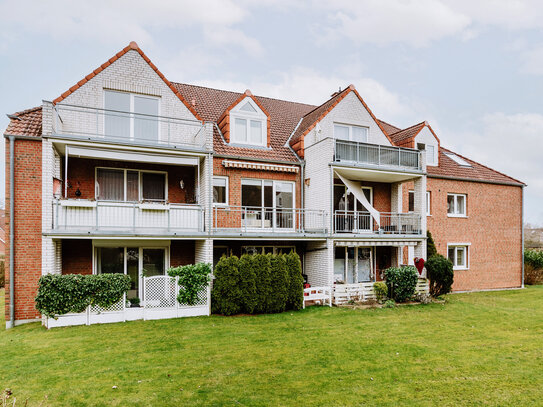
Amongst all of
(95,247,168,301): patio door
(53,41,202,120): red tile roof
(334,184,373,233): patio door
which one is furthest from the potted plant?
(334,184,373,233): patio door

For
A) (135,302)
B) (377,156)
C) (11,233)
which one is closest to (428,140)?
(377,156)

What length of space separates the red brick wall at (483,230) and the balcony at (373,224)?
73.7 inches

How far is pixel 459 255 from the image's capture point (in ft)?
66.1

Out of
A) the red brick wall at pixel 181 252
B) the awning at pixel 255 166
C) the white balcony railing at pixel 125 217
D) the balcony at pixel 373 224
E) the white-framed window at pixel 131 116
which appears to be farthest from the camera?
the balcony at pixel 373 224

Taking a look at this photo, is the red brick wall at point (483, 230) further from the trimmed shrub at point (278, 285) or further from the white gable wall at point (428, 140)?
the trimmed shrub at point (278, 285)

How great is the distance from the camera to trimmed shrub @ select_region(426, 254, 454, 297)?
15938 mm

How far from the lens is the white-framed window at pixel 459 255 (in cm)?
1983

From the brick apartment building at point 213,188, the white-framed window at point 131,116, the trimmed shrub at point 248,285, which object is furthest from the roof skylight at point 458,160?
the white-framed window at point 131,116

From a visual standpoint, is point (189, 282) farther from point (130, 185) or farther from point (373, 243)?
point (373, 243)

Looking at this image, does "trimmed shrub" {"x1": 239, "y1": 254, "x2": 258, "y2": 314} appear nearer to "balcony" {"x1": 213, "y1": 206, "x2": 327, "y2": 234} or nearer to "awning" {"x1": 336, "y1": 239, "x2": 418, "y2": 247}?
"balcony" {"x1": 213, "y1": 206, "x2": 327, "y2": 234}

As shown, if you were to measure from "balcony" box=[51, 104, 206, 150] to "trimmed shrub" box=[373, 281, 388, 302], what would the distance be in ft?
29.6

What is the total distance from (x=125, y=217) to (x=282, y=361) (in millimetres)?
7713

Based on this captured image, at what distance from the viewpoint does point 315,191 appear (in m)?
16.1

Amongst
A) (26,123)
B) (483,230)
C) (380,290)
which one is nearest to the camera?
(26,123)
